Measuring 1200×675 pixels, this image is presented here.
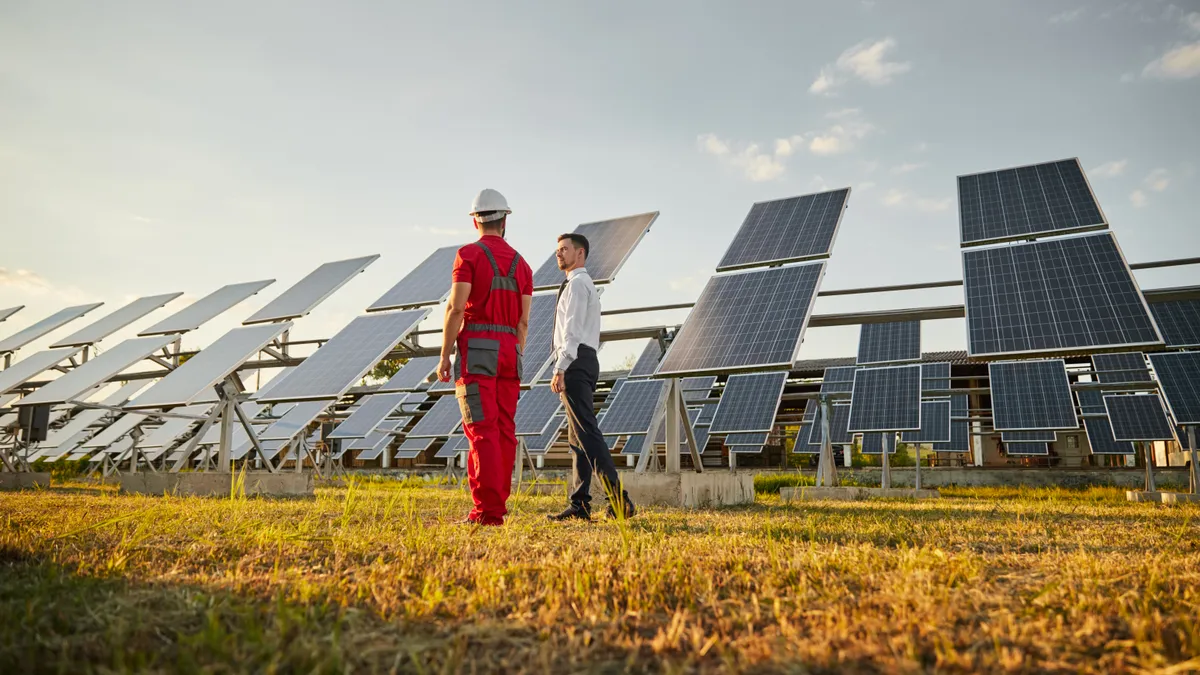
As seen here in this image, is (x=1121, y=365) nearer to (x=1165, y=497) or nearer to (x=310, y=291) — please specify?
(x=1165, y=497)

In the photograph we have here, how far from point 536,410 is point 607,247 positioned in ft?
12.0

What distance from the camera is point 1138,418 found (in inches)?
493

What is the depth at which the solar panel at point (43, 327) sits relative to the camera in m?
16.3

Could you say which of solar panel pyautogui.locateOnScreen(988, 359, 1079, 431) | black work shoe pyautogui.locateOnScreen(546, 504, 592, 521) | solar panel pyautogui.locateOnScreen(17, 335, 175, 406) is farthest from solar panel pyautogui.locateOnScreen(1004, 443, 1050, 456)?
solar panel pyautogui.locateOnScreen(17, 335, 175, 406)

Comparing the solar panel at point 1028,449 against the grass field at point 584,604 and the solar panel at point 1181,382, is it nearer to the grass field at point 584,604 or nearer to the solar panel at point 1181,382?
the solar panel at point 1181,382

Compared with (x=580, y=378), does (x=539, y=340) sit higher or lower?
higher

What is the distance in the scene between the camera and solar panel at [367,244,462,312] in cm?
1107

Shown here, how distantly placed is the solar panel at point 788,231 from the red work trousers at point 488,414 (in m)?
5.15

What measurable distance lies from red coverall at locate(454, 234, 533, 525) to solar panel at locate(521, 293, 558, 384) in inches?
135

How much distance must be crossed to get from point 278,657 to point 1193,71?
14399mm

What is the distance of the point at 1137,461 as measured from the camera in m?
20.5

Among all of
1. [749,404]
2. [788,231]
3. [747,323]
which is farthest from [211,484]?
[749,404]

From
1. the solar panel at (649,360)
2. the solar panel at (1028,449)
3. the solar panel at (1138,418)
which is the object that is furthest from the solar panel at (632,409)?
the solar panel at (1028,449)

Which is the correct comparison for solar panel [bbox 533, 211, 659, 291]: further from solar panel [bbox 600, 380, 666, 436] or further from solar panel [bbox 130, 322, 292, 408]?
solar panel [bbox 130, 322, 292, 408]
